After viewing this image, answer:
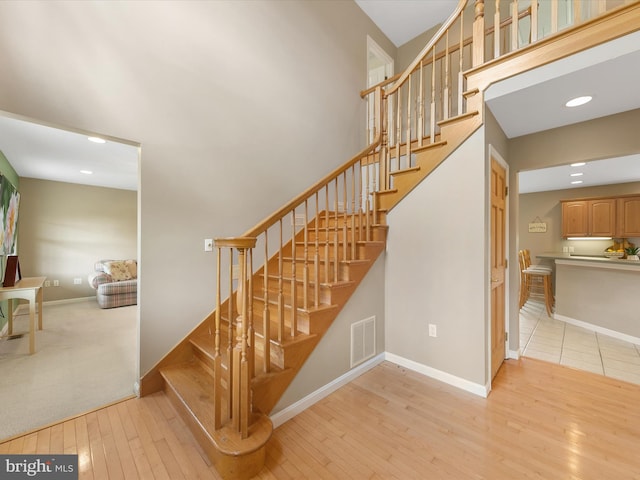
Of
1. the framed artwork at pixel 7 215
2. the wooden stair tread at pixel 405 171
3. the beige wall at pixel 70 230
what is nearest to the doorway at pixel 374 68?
the wooden stair tread at pixel 405 171

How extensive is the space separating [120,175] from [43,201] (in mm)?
1731

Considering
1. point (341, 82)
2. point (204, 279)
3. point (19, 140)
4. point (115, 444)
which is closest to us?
point (115, 444)

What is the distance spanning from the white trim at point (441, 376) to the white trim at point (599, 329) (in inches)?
108

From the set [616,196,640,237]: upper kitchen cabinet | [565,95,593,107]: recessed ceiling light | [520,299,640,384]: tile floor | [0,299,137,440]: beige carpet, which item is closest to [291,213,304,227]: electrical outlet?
[0,299,137,440]: beige carpet

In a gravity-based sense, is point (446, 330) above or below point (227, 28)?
below

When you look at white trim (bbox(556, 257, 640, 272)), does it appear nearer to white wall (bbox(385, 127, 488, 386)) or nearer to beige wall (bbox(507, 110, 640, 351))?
beige wall (bbox(507, 110, 640, 351))

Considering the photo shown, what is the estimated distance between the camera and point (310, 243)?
2.92 m

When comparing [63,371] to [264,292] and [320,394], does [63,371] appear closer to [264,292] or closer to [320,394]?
[264,292]

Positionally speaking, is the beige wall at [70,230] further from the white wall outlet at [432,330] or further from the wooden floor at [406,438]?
the white wall outlet at [432,330]

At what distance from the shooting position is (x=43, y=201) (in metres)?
5.11

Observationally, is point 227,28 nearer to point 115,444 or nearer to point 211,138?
point 211,138

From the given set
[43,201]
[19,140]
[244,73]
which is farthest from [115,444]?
[43,201]

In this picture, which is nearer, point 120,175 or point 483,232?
point 483,232

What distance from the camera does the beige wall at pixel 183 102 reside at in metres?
1.71
